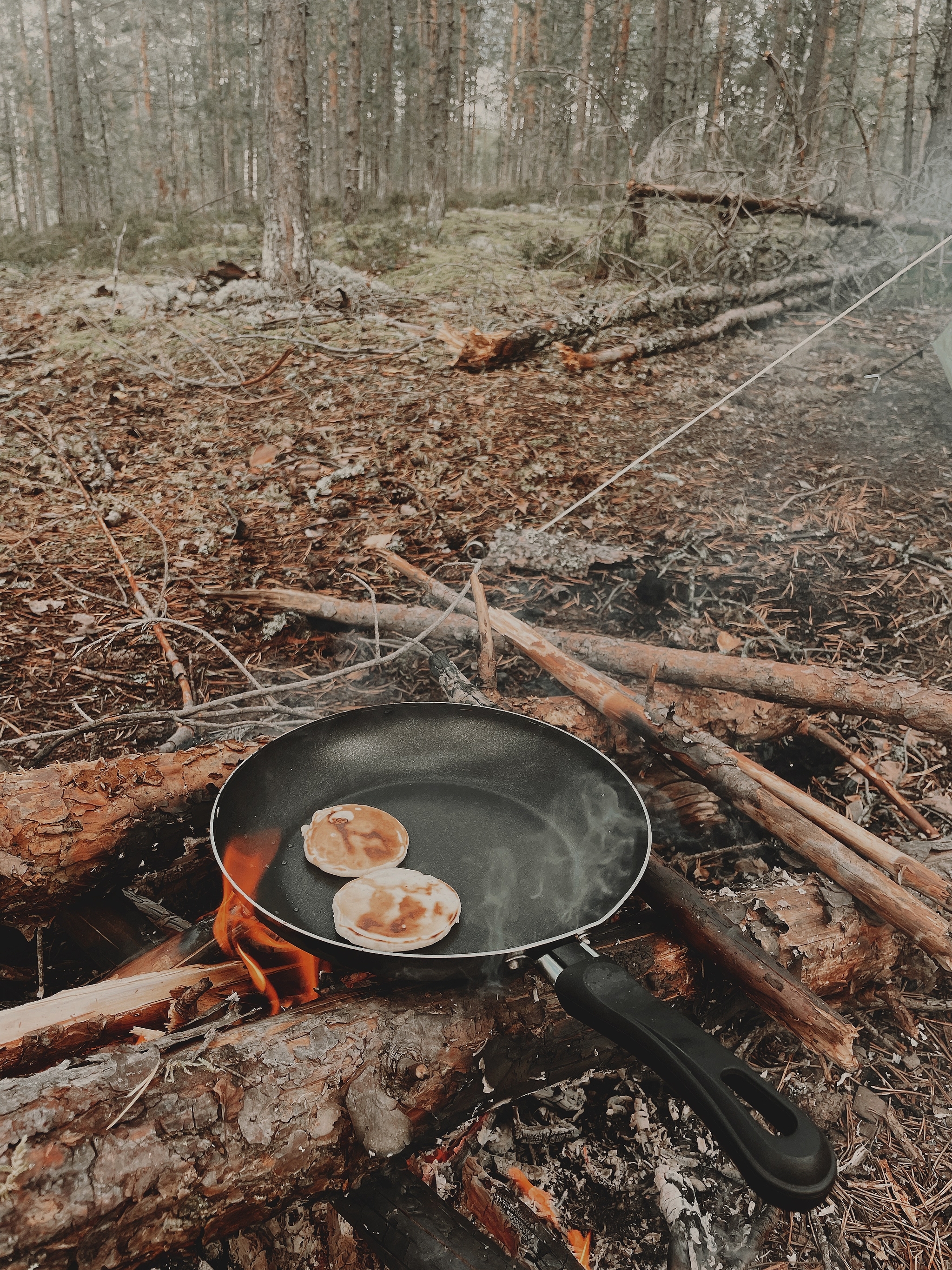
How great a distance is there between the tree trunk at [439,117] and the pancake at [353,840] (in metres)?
14.3

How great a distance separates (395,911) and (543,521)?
11.9ft

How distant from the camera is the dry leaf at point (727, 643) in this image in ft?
12.1

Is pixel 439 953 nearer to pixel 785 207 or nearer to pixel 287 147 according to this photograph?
pixel 287 147

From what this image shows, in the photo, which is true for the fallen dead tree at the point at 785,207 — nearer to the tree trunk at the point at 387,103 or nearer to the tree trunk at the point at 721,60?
the tree trunk at the point at 387,103

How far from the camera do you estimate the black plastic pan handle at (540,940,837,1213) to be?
1146 millimetres

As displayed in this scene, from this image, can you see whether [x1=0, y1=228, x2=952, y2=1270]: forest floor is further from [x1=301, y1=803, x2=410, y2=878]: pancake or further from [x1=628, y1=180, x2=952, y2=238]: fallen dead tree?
[x1=628, y1=180, x2=952, y2=238]: fallen dead tree

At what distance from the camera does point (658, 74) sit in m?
13.4

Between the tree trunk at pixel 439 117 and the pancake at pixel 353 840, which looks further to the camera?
the tree trunk at pixel 439 117

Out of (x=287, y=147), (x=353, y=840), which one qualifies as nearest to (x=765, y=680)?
(x=353, y=840)

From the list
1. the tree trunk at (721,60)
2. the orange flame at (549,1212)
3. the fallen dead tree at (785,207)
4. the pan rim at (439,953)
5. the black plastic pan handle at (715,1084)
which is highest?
the tree trunk at (721,60)

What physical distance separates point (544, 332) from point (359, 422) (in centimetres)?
267

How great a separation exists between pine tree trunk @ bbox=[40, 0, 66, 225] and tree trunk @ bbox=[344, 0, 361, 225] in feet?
35.5

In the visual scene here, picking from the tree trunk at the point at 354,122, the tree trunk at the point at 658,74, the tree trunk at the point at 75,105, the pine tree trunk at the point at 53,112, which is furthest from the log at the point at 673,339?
the pine tree trunk at the point at 53,112

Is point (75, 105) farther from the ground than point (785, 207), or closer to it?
farther from the ground
